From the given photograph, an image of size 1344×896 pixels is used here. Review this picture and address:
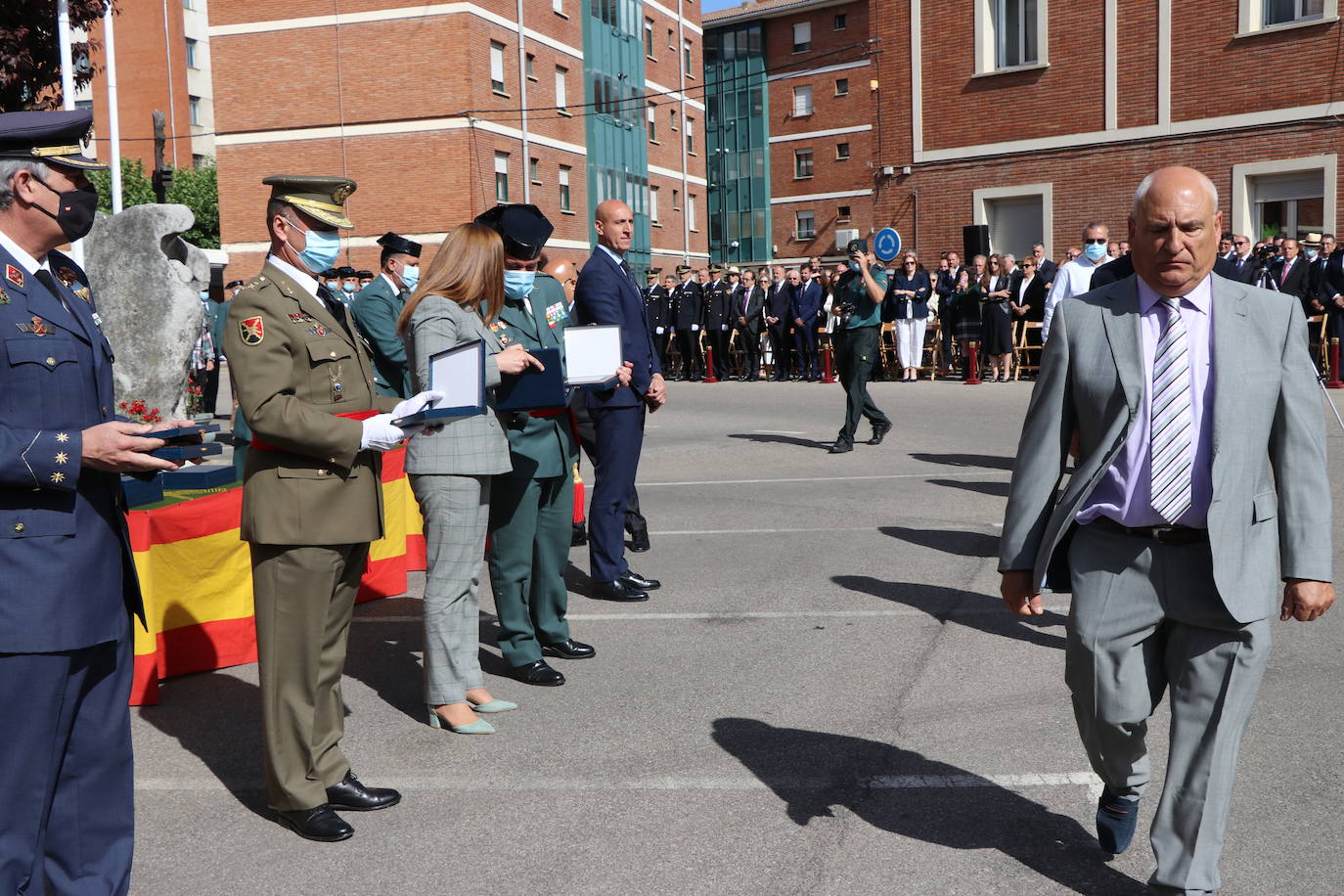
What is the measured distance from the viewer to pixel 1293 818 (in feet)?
13.6

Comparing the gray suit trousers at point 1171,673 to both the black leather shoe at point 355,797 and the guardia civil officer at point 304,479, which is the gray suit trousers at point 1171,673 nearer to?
the guardia civil officer at point 304,479

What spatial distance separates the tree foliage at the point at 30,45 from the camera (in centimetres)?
1060

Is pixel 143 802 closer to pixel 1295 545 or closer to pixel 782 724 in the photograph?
pixel 782 724

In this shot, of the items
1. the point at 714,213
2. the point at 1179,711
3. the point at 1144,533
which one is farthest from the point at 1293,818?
the point at 714,213

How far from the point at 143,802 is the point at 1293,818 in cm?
400

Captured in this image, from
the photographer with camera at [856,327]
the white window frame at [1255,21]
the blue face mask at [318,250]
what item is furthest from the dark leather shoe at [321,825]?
the white window frame at [1255,21]

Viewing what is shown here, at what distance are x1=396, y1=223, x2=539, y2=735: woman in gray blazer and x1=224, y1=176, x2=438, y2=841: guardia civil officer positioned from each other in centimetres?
70

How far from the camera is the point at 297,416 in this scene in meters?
4.12

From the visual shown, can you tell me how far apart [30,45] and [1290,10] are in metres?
21.0

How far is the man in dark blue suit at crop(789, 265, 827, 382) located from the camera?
25438mm

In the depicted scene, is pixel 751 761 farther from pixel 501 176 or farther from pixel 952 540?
pixel 501 176

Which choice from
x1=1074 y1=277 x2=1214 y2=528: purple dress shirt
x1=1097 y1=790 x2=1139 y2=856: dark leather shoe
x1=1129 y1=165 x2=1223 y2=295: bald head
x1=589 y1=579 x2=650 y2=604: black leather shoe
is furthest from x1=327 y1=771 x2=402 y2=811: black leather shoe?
x1=589 y1=579 x2=650 y2=604: black leather shoe

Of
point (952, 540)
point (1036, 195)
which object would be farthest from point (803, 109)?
point (952, 540)

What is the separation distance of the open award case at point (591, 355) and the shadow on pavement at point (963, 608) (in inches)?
92.5
